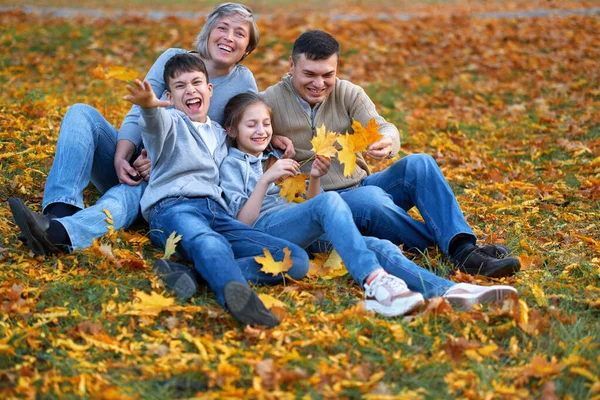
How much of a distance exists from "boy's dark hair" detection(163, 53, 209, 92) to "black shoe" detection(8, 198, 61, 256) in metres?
1.09

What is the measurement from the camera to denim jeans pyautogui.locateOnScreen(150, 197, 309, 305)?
3410 millimetres

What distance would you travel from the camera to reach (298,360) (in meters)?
2.89

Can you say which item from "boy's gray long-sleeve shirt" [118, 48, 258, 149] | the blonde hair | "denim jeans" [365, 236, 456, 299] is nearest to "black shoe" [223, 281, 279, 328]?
"denim jeans" [365, 236, 456, 299]

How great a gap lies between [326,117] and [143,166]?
1185mm

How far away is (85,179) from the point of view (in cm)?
425

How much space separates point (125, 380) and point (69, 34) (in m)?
9.79

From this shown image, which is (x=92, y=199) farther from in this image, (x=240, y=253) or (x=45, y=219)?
(x=240, y=253)

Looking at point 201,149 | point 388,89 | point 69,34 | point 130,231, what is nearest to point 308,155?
point 201,149

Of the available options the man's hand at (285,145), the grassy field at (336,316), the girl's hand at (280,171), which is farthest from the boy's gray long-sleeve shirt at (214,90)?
the girl's hand at (280,171)

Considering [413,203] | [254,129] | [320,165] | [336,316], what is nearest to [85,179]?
[254,129]

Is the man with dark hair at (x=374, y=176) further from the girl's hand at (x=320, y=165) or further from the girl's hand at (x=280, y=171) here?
the girl's hand at (x=280, y=171)

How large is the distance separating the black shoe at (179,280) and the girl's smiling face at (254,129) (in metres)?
0.96

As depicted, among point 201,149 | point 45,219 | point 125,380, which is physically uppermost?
point 201,149

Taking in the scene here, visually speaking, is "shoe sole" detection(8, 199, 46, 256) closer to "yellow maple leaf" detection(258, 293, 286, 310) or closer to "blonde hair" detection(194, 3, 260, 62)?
"yellow maple leaf" detection(258, 293, 286, 310)
